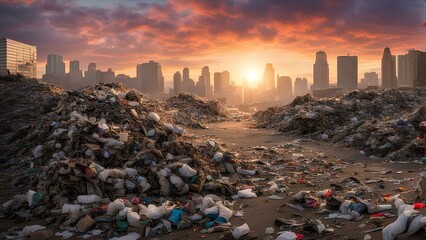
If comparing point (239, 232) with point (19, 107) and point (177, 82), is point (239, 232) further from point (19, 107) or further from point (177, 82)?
point (177, 82)

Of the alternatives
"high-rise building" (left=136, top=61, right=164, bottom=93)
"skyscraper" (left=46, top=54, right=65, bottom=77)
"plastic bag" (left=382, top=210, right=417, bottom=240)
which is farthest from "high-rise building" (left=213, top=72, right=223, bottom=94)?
"plastic bag" (left=382, top=210, right=417, bottom=240)

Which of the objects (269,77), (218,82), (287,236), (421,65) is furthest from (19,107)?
(269,77)

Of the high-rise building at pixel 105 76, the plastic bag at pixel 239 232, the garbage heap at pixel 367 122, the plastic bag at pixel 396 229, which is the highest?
the high-rise building at pixel 105 76

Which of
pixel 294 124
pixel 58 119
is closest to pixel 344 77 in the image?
pixel 294 124

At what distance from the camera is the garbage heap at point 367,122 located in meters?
9.73

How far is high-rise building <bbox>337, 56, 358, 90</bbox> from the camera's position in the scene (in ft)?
323

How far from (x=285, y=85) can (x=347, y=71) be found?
34801 mm

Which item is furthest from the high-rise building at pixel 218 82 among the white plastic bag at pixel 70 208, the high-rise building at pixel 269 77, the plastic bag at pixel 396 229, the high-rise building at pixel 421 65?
the plastic bag at pixel 396 229

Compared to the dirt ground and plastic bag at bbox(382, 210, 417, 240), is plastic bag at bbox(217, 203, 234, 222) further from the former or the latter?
plastic bag at bbox(382, 210, 417, 240)

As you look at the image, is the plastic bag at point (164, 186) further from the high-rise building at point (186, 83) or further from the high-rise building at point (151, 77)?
the high-rise building at point (151, 77)

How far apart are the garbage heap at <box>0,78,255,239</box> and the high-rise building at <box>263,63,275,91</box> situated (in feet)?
449

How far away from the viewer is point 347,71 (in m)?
100

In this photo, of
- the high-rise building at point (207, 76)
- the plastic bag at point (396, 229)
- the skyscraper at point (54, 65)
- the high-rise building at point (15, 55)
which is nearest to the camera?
the plastic bag at point (396, 229)

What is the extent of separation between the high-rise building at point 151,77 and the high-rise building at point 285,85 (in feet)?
178
